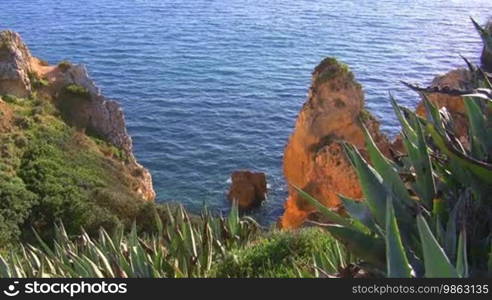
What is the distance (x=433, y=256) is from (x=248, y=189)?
110 ft

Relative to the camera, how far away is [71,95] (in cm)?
3525

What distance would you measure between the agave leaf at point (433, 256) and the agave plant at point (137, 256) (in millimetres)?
3808

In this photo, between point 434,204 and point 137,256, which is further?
point 137,256

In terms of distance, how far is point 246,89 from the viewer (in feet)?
167

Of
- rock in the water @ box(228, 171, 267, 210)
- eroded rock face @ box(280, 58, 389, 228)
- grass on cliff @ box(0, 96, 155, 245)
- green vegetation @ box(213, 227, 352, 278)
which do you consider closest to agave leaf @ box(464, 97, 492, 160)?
green vegetation @ box(213, 227, 352, 278)

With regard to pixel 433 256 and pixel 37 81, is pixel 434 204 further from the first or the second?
pixel 37 81

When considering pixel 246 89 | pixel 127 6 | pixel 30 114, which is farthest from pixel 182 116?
pixel 127 6

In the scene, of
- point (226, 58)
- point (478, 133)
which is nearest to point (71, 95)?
point (226, 58)

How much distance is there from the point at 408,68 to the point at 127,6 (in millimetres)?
37473

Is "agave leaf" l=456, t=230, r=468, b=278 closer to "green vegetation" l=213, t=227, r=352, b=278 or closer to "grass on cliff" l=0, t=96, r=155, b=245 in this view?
"green vegetation" l=213, t=227, r=352, b=278

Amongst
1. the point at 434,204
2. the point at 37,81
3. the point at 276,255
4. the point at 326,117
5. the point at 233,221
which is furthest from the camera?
the point at 37,81

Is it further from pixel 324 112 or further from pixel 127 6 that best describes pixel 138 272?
pixel 127 6

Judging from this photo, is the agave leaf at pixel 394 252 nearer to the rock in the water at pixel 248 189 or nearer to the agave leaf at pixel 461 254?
the agave leaf at pixel 461 254

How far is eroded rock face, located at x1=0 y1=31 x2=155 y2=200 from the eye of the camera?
33.4 m
